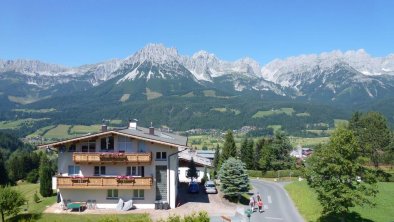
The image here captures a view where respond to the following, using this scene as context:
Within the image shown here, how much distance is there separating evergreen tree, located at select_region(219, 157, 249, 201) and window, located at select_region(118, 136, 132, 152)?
11388 mm

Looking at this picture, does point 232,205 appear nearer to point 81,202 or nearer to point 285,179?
point 81,202

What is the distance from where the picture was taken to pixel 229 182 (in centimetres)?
5062

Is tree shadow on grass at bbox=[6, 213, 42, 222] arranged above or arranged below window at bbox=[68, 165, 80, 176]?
below

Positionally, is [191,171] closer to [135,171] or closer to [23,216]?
[135,171]

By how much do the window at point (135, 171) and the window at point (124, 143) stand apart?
1.96 m

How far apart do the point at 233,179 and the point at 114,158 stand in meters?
13.8

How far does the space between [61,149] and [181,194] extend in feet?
50.7

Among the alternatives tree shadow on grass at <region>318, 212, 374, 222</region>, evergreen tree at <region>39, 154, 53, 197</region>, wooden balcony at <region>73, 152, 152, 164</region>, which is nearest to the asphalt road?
tree shadow on grass at <region>318, 212, 374, 222</region>

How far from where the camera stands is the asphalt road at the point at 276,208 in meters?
44.7

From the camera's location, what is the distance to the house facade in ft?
146

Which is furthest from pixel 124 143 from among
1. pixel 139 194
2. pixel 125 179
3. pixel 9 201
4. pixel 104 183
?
pixel 9 201

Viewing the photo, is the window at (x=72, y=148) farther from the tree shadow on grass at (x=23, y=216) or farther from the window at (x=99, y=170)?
the tree shadow on grass at (x=23, y=216)

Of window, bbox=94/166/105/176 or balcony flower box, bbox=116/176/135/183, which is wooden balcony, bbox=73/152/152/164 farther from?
balcony flower box, bbox=116/176/135/183

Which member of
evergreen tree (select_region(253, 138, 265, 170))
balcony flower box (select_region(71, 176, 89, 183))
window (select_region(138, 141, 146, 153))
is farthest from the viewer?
evergreen tree (select_region(253, 138, 265, 170))
